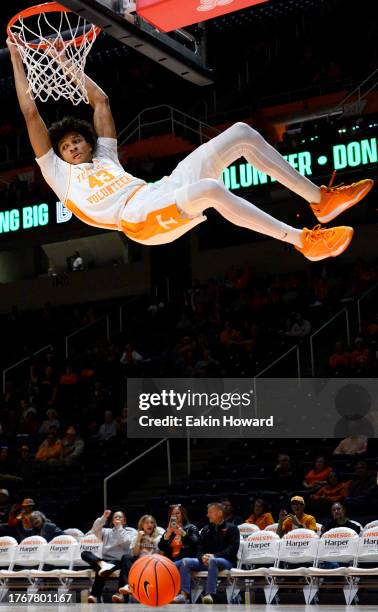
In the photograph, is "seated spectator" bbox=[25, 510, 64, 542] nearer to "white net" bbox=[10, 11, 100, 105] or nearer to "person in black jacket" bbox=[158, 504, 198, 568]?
"person in black jacket" bbox=[158, 504, 198, 568]

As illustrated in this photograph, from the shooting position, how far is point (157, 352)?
69.9 ft

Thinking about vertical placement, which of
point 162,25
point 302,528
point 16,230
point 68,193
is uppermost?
point 16,230

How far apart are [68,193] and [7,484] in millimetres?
11434

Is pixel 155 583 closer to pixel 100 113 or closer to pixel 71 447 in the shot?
pixel 100 113

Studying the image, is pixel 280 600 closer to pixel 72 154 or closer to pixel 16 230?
pixel 72 154

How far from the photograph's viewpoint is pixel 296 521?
12.3 metres

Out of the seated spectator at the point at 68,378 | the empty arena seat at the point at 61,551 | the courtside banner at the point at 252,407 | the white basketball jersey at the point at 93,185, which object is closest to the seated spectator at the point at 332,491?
the courtside banner at the point at 252,407

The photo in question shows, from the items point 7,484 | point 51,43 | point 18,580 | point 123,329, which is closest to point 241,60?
point 123,329

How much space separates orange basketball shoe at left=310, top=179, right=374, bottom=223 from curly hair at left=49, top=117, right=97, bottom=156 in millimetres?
1939

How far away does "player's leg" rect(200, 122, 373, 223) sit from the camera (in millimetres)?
7082

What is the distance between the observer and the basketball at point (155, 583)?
30.5 ft

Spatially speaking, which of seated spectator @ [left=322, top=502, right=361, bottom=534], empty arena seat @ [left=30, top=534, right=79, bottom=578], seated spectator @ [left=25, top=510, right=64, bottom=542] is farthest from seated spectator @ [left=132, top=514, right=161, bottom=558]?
seated spectator @ [left=322, top=502, right=361, bottom=534]

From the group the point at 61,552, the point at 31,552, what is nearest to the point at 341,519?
the point at 61,552

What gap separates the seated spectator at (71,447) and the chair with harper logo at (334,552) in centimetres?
713
